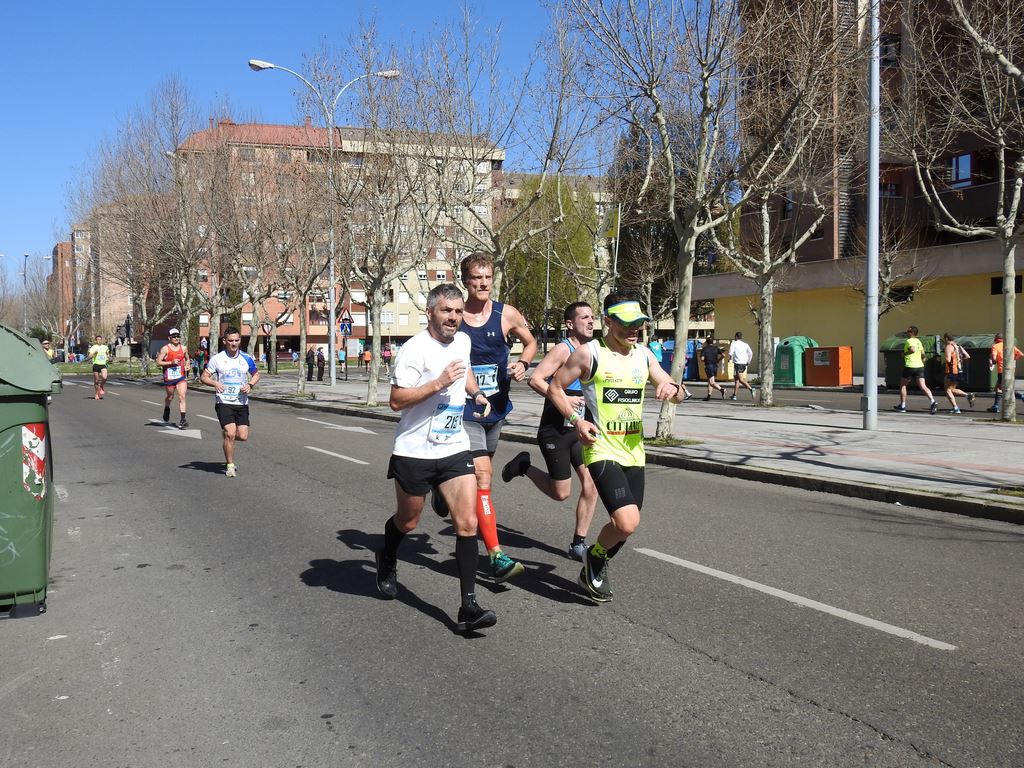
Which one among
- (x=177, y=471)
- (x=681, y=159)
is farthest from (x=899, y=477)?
(x=681, y=159)

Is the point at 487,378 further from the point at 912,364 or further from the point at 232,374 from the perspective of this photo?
the point at 912,364

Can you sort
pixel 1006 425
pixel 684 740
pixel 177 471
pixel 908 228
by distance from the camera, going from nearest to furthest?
pixel 684 740, pixel 177 471, pixel 1006 425, pixel 908 228

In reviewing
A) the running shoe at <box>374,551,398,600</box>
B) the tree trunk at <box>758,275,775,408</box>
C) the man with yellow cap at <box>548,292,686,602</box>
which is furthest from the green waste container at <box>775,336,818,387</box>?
the running shoe at <box>374,551,398,600</box>

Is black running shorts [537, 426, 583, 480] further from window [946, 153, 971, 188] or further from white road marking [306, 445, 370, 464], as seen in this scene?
window [946, 153, 971, 188]

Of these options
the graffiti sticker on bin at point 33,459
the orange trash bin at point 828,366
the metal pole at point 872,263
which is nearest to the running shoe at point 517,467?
the graffiti sticker on bin at point 33,459

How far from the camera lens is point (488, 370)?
6363 mm

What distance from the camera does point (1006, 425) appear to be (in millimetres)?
16125

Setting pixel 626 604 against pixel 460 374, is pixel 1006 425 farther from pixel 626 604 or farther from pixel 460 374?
pixel 460 374

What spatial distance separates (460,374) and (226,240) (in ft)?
97.3

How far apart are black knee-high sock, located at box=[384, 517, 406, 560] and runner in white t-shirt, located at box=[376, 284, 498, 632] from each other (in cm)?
33

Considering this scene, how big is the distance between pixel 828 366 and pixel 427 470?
27.8 meters

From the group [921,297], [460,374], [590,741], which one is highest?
[921,297]

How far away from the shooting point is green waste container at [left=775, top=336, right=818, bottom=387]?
104 ft

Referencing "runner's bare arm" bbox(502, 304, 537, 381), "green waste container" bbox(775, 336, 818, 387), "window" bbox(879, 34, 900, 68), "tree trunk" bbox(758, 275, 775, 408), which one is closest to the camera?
"runner's bare arm" bbox(502, 304, 537, 381)
